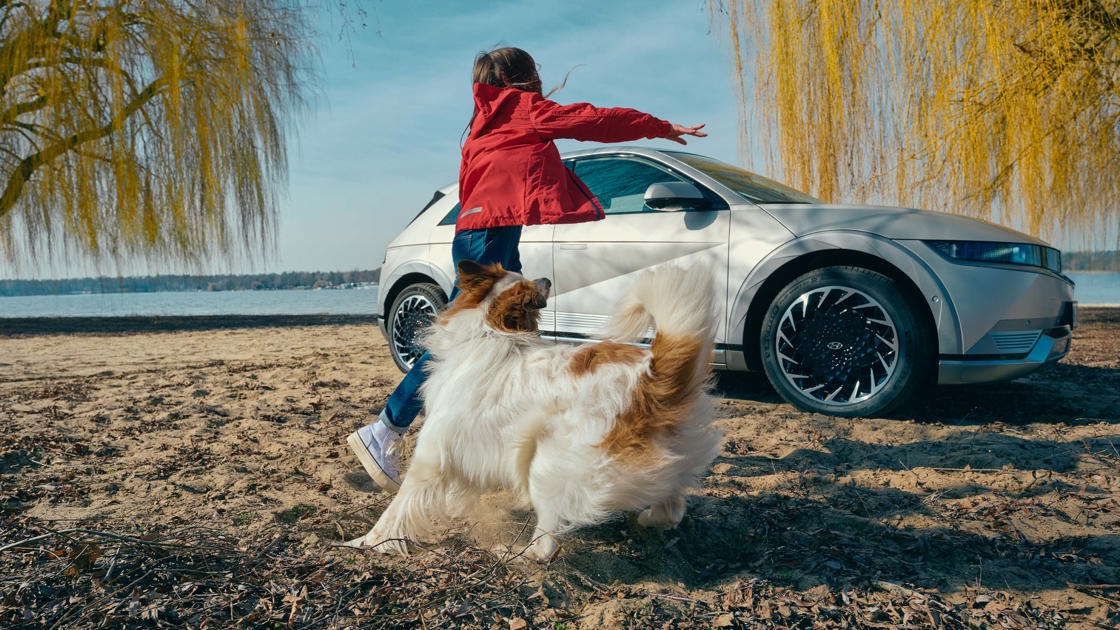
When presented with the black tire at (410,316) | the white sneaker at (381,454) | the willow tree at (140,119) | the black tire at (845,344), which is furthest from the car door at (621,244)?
the willow tree at (140,119)

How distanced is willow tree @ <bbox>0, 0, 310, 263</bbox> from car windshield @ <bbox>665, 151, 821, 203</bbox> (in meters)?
8.58

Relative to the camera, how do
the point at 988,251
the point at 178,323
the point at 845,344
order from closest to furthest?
the point at 988,251, the point at 845,344, the point at 178,323

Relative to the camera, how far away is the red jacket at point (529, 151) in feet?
9.62

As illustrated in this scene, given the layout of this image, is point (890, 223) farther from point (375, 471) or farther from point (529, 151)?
point (375, 471)

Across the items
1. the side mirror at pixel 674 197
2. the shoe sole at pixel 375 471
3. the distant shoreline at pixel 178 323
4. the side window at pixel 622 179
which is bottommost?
the shoe sole at pixel 375 471

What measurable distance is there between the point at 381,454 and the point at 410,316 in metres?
2.97

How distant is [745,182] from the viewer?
16.2 ft

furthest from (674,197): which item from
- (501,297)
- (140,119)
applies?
(140,119)

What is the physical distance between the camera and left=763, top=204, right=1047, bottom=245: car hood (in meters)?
4.07

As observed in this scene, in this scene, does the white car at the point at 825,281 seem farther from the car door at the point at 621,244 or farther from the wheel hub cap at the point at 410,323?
the wheel hub cap at the point at 410,323

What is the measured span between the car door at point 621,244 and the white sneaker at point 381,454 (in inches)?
82.1

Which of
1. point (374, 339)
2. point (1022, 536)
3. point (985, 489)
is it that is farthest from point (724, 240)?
point (374, 339)

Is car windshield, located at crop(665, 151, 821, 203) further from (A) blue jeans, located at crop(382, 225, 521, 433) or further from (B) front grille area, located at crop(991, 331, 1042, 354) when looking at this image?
(A) blue jeans, located at crop(382, 225, 521, 433)

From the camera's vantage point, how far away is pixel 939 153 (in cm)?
687
